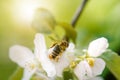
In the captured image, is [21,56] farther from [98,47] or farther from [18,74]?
[98,47]

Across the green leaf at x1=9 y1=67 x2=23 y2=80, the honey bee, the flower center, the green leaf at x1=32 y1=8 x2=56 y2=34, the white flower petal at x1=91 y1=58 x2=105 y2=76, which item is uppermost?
the green leaf at x1=32 y1=8 x2=56 y2=34

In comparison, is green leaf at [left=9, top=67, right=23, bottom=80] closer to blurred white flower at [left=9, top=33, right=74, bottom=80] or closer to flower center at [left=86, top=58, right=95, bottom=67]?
A: blurred white flower at [left=9, top=33, right=74, bottom=80]

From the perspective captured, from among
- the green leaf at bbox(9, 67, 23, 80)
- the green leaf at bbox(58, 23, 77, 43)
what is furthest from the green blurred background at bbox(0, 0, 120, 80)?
the green leaf at bbox(9, 67, 23, 80)

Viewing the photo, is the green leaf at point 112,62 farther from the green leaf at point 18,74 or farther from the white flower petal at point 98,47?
the green leaf at point 18,74

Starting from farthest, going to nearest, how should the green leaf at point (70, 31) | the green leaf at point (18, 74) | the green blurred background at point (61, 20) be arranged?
the green blurred background at point (61, 20) → the green leaf at point (70, 31) → the green leaf at point (18, 74)

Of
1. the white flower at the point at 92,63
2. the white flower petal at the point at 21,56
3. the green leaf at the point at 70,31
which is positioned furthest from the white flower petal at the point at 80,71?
the green leaf at the point at 70,31

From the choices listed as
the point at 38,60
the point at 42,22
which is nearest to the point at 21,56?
Result: the point at 38,60
